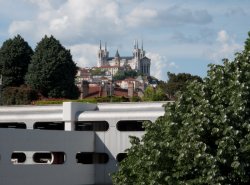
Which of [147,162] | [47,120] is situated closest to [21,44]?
[47,120]

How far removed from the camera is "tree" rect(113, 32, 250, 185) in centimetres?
2134

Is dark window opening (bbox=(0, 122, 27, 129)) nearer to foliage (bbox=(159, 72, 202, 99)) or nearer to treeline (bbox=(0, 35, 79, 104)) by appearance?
treeline (bbox=(0, 35, 79, 104))

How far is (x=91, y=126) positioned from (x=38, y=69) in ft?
118

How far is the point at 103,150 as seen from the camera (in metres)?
37.2

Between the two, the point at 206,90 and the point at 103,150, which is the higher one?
the point at 206,90

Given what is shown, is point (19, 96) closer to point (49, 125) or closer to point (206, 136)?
point (49, 125)

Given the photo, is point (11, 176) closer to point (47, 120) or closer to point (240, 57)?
point (47, 120)

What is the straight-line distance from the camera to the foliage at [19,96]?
6688 centimetres

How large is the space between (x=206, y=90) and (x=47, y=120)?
17.2 meters

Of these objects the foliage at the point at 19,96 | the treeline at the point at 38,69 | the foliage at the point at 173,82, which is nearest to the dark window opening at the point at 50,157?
the foliage at the point at 19,96

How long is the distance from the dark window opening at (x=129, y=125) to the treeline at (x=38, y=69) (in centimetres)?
3255

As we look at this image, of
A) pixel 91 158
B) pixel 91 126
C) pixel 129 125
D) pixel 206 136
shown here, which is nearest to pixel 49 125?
pixel 91 126

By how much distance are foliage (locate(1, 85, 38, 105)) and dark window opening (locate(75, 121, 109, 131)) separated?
29.6 m

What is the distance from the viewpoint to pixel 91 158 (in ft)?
123
